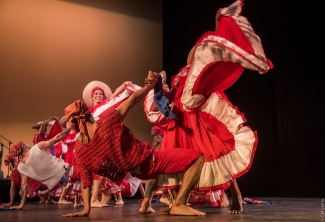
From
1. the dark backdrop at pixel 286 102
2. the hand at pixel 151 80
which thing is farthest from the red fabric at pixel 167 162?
the dark backdrop at pixel 286 102

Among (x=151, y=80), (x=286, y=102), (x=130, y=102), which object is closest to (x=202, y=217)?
(x=130, y=102)

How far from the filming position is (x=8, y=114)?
24.7 ft

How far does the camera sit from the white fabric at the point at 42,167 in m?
5.25

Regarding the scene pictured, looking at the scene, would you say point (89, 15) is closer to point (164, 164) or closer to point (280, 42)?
point (280, 42)

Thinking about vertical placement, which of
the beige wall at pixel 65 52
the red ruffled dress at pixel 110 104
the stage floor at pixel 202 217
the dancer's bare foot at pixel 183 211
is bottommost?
the stage floor at pixel 202 217

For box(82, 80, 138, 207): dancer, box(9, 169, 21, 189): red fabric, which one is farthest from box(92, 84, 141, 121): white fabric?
box(9, 169, 21, 189): red fabric

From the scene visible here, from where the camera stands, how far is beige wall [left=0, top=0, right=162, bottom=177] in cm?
761

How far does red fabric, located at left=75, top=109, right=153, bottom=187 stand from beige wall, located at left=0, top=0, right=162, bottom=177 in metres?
4.75

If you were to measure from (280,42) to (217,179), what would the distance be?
3.90 metres

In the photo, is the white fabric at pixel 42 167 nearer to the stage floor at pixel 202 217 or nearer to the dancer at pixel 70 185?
the dancer at pixel 70 185

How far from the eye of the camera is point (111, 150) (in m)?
3.11

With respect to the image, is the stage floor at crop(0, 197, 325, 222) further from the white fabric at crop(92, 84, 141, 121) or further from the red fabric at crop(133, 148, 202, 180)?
the white fabric at crop(92, 84, 141, 121)

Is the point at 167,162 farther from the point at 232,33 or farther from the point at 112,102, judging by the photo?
the point at 112,102

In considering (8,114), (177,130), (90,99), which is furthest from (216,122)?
(8,114)
